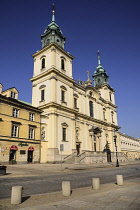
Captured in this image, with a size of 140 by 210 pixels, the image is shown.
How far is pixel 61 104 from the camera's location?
1373 inches

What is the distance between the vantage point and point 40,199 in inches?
245

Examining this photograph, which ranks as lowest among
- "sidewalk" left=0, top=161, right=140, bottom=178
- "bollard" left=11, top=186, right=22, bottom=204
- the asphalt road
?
"sidewalk" left=0, top=161, right=140, bottom=178

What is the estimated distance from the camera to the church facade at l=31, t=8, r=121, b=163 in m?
31.7

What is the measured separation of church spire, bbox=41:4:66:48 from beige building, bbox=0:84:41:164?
658 inches

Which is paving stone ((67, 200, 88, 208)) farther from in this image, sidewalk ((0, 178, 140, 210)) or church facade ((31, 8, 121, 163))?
church facade ((31, 8, 121, 163))

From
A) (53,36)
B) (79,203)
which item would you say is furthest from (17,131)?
(53,36)

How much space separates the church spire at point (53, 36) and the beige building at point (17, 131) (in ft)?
54.8

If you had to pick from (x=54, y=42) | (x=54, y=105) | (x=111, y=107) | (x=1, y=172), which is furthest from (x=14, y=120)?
(x=111, y=107)

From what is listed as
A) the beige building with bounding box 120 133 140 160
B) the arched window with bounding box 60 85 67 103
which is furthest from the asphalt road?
the beige building with bounding box 120 133 140 160

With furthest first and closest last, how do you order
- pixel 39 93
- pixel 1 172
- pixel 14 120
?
pixel 39 93, pixel 14 120, pixel 1 172

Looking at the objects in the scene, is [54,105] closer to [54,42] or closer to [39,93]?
[39,93]

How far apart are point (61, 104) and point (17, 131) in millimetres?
11481

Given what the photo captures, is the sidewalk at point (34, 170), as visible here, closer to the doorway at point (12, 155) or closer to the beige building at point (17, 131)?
the doorway at point (12, 155)

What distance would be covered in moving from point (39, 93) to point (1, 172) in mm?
25362
